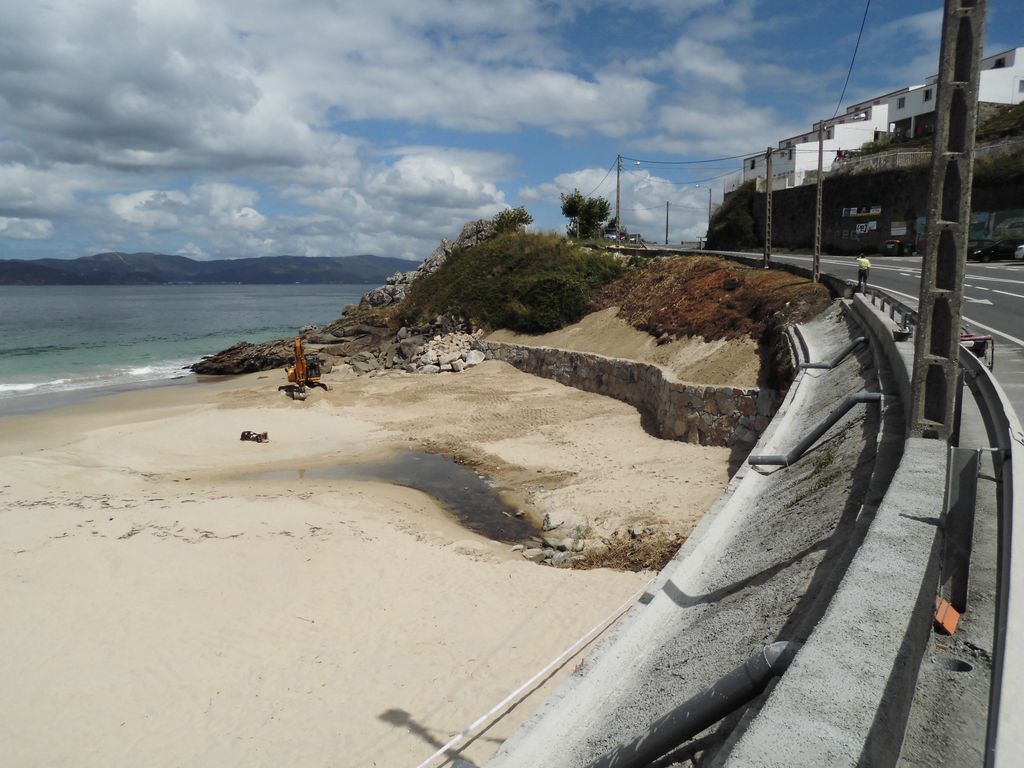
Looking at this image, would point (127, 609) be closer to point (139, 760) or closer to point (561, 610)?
point (139, 760)

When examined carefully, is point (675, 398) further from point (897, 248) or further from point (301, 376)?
point (897, 248)

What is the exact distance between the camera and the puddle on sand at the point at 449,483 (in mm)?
13305

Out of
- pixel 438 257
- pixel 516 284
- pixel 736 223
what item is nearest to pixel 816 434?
pixel 516 284

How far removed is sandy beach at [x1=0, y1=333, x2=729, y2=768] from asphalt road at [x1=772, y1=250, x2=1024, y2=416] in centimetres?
555

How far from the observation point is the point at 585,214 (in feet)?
162

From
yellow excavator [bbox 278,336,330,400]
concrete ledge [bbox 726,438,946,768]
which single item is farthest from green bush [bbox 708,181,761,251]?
concrete ledge [bbox 726,438,946,768]

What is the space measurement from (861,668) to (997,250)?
33.8 meters

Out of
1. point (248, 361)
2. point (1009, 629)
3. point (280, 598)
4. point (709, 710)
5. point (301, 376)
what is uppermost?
point (1009, 629)

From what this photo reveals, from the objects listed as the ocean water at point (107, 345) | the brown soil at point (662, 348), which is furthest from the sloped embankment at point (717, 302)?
the ocean water at point (107, 345)

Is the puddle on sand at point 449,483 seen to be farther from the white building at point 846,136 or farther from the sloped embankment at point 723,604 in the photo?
the white building at point 846,136

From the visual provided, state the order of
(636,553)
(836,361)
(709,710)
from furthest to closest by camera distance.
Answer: (836,361) < (636,553) < (709,710)

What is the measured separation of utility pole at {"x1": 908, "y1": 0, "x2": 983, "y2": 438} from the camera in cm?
509

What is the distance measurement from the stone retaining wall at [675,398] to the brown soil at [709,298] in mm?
2357

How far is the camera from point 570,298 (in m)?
30.5
